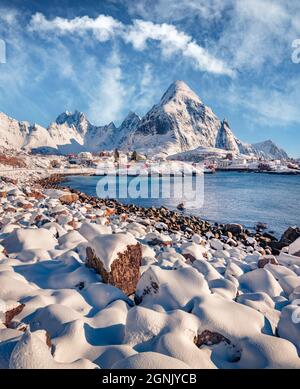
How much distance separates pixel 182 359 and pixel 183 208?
26.7 meters

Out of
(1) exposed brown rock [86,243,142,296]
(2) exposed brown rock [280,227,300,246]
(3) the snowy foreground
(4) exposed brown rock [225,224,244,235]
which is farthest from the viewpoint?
(4) exposed brown rock [225,224,244,235]

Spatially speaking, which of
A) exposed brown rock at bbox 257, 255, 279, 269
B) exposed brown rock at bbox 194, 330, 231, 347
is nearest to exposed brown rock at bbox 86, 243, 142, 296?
exposed brown rock at bbox 194, 330, 231, 347

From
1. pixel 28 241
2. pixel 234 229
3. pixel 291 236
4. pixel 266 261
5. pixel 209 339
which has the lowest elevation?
pixel 234 229

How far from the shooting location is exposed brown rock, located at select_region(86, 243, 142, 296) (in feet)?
18.7

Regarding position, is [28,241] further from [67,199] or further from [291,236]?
[67,199]

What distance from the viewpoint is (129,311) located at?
411 centimetres

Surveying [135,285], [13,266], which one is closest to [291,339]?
[135,285]

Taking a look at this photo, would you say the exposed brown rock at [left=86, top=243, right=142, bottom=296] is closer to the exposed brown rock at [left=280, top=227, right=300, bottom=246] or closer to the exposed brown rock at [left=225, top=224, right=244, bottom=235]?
the exposed brown rock at [left=280, top=227, right=300, bottom=246]

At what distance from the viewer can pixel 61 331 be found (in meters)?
3.88

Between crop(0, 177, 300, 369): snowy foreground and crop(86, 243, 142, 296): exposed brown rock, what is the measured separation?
0.02 meters

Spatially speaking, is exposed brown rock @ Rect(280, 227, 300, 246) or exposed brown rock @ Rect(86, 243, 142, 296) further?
exposed brown rock @ Rect(280, 227, 300, 246)

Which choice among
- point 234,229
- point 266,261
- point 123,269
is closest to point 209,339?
point 123,269

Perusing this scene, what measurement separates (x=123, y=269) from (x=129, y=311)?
1.79 meters

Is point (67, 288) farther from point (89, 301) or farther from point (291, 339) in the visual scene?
point (291, 339)
